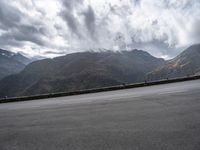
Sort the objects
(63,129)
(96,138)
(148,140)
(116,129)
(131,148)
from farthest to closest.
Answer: (63,129), (116,129), (96,138), (148,140), (131,148)

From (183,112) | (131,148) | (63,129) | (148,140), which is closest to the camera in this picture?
(131,148)

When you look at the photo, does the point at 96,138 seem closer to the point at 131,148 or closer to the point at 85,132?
the point at 85,132

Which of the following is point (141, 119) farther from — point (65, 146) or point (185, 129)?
point (65, 146)

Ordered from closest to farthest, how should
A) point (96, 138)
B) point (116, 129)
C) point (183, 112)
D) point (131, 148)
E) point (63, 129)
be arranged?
point (131, 148)
point (96, 138)
point (116, 129)
point (63, 129)
point (183, 112)

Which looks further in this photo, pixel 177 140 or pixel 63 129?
pixel 63 129

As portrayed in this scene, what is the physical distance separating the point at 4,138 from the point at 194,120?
490 cm

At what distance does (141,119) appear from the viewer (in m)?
5.81

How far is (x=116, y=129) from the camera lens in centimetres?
502

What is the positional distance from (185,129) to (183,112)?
5.86ft

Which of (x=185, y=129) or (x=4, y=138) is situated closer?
(x=185, y=129)

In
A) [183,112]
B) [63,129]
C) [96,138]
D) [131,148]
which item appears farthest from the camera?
[183,112]

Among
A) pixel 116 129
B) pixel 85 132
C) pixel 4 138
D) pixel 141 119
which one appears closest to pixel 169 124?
pixel 141 119

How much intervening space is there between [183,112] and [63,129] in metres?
3.59

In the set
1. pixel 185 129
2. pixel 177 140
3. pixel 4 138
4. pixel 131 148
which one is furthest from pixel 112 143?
pixel 4 138
